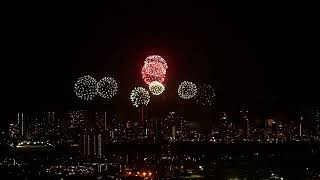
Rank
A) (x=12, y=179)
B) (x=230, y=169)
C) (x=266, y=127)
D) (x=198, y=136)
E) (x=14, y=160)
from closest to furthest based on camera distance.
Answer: (x=12, y=179)
(x=14, y=160)
(x=230, y=169)
(x=266, y=127)
(x=198, y=136)

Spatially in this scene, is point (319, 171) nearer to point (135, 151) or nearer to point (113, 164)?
point (113, 164)

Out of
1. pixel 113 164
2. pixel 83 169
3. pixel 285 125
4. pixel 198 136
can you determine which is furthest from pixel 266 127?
pixel 83 169

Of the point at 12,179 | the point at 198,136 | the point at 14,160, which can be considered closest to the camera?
the point at 12,179

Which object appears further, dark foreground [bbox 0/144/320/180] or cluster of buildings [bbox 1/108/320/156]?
cluster of buildings [bbox 1/108/320/156]

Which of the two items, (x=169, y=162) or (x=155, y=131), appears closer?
(x=169, y=162)

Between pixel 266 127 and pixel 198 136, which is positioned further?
pixel 198 136

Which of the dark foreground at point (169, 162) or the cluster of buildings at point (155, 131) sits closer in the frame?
the dark foreground at point (169, 162)

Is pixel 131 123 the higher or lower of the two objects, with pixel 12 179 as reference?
higher

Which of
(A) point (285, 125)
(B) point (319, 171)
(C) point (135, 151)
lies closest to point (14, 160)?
(C) point (135, 151)

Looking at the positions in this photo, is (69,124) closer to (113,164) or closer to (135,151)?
(135,151)
